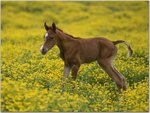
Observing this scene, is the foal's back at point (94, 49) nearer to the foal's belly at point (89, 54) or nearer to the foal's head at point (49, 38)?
the foal's belly at point (89, 54)

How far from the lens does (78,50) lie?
43.6ft

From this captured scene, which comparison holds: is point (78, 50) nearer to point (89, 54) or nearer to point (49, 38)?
point (89, 54)

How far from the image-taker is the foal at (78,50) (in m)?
13.0

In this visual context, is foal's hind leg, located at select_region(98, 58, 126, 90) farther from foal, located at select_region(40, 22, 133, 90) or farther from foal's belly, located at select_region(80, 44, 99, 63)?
foal's belly, located at select_region(80, 44, 99, 63)

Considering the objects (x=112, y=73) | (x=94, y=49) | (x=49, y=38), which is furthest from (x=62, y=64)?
(x=49, y=38)

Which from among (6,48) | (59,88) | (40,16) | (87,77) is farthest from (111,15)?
(59,88)

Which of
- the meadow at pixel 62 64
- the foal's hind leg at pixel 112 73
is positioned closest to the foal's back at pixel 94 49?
the foal's hind leg at pixel 112 73

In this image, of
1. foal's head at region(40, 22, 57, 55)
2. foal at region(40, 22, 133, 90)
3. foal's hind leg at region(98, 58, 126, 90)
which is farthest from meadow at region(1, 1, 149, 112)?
foal's head at region(40, 22, 57, 55)

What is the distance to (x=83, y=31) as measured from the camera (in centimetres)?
3253

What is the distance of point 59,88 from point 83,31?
20.4m

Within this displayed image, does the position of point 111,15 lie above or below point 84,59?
above

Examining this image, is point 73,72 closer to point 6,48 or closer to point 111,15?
point 6,48

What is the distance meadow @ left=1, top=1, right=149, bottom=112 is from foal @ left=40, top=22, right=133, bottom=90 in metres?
0.42

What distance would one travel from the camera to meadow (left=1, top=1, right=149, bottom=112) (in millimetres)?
10375
